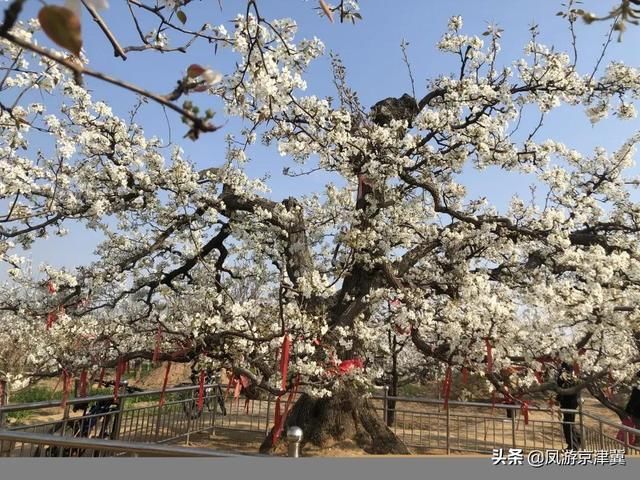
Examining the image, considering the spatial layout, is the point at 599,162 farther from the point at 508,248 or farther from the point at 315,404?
the point at 315,404

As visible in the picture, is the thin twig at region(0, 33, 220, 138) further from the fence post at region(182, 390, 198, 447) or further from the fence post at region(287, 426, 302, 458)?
the fence post at region(182, 390, 198, 447)

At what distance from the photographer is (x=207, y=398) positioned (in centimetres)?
1147

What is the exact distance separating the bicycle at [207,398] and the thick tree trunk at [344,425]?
5.97 feet

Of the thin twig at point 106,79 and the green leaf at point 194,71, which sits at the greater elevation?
the green leaf at point 194,71

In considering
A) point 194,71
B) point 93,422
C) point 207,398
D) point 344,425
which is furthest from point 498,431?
point 194,71

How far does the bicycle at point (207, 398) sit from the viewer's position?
1024 centimetres

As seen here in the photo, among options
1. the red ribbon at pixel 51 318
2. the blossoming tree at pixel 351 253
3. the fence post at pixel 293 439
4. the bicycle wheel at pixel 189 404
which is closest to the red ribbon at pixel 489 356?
the blossoming tree at pixel 351 253

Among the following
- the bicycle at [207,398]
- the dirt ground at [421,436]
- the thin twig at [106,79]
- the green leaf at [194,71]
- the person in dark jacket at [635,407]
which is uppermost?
the green leaf at [194,71]

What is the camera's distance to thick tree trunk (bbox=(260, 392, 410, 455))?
923 cm

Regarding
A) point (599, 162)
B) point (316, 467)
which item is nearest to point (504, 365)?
point (599, 162)

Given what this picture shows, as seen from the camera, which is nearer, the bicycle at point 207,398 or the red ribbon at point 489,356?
the red ribbon at point 489,356

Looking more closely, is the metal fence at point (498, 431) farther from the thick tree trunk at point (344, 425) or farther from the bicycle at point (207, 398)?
the bicycle at point (207, 398)

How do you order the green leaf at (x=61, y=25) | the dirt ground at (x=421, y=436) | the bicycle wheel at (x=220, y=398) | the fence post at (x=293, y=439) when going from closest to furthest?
the green leaf at (x=61, y=25)
the fence post at (x=293, y=439)
the dirt ground at (x=421, y=436)
the bicycle wheel at (x=220, y=398)

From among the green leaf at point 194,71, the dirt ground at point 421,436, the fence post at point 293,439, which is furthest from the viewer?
the dirt ground at point 421,436
